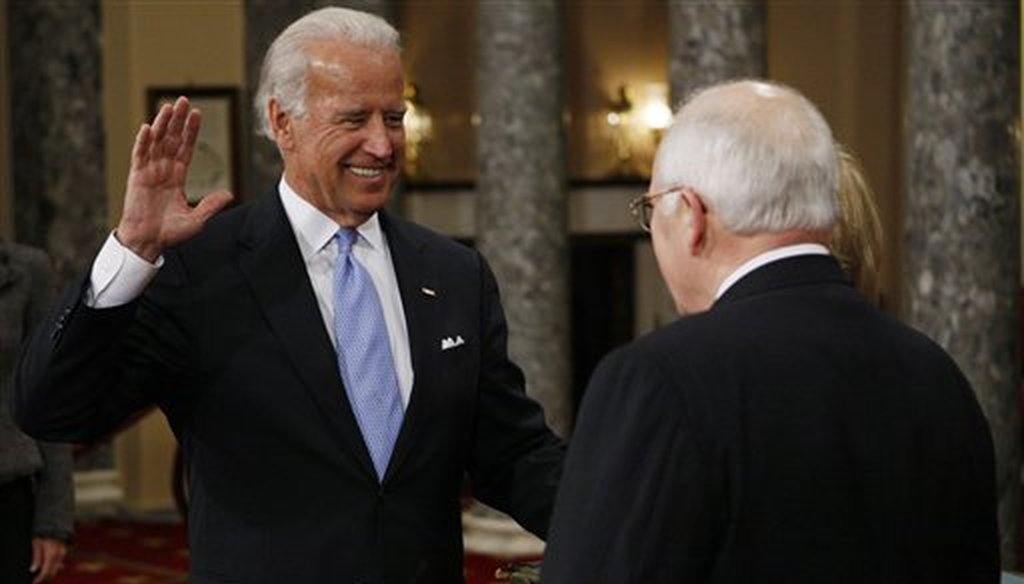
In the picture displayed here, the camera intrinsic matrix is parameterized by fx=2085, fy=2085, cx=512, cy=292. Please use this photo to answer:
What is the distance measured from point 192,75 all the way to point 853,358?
10.2 metres

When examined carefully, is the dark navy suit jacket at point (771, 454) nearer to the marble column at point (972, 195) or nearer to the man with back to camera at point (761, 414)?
the man with back to camera at point (761, 414)

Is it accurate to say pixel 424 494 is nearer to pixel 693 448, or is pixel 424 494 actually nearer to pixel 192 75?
pixel 693 448

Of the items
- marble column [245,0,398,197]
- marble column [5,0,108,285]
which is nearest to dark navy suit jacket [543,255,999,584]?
marble column [245,0,398,197]

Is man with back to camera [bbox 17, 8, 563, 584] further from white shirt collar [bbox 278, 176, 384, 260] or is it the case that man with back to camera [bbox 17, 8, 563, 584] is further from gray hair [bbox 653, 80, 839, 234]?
gray hair [bbox 653, 80, 839, 234]

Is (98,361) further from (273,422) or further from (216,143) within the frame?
(216,143)

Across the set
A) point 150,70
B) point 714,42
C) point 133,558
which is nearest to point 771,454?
point 714,42

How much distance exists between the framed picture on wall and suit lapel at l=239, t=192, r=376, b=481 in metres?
8.88

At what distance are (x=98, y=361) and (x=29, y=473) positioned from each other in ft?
5.02

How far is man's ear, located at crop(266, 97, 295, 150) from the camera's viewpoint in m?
3.17

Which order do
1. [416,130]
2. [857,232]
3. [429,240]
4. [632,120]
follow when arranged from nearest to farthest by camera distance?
[857,232] → [429,240] → [416,130] → [632,120]

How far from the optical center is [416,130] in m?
13.0

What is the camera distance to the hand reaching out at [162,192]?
2.91 m

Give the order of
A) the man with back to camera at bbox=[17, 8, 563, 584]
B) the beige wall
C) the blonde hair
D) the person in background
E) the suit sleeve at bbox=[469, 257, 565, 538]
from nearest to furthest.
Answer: the blonde hair
the man with back to camera at bbox=[17, 8, 563, 584]
the suit sleeve at bbox=[469, 257, 565, 538]
the person in background
the beige wall

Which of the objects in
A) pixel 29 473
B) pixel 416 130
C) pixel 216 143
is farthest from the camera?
pixel 416 130
